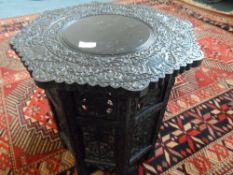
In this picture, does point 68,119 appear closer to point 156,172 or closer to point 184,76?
point 156,172

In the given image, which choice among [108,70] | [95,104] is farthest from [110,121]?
[108,70]

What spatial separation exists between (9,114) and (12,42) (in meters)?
0.80

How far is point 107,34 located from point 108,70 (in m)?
0.28

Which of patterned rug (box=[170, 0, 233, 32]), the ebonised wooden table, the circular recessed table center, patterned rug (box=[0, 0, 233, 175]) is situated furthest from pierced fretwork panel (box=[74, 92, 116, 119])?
patterned rug (box=[170, 0, 233, 32])

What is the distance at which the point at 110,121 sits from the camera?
3.11ft

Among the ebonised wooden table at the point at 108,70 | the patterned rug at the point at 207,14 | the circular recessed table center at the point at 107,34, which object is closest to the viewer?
the ebonised wooden table at the point at 108,70

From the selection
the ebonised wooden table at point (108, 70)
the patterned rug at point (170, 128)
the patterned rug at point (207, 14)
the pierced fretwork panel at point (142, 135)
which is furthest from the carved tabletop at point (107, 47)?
the patterned rug at point (207, 14)

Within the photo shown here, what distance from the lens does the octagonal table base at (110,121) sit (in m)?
0.87

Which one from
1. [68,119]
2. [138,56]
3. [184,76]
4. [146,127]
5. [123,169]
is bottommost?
[184,76]

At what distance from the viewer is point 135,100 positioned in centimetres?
89

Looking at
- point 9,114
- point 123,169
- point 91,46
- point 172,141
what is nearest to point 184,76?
point 172,141

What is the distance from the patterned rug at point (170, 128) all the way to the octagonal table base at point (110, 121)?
20 centimetres

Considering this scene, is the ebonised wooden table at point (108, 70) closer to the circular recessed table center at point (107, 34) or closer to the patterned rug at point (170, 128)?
the circular recessed table center at point (107, 34)

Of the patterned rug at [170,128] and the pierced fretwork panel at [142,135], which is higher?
the pierced fretwork panel at [142,135]
